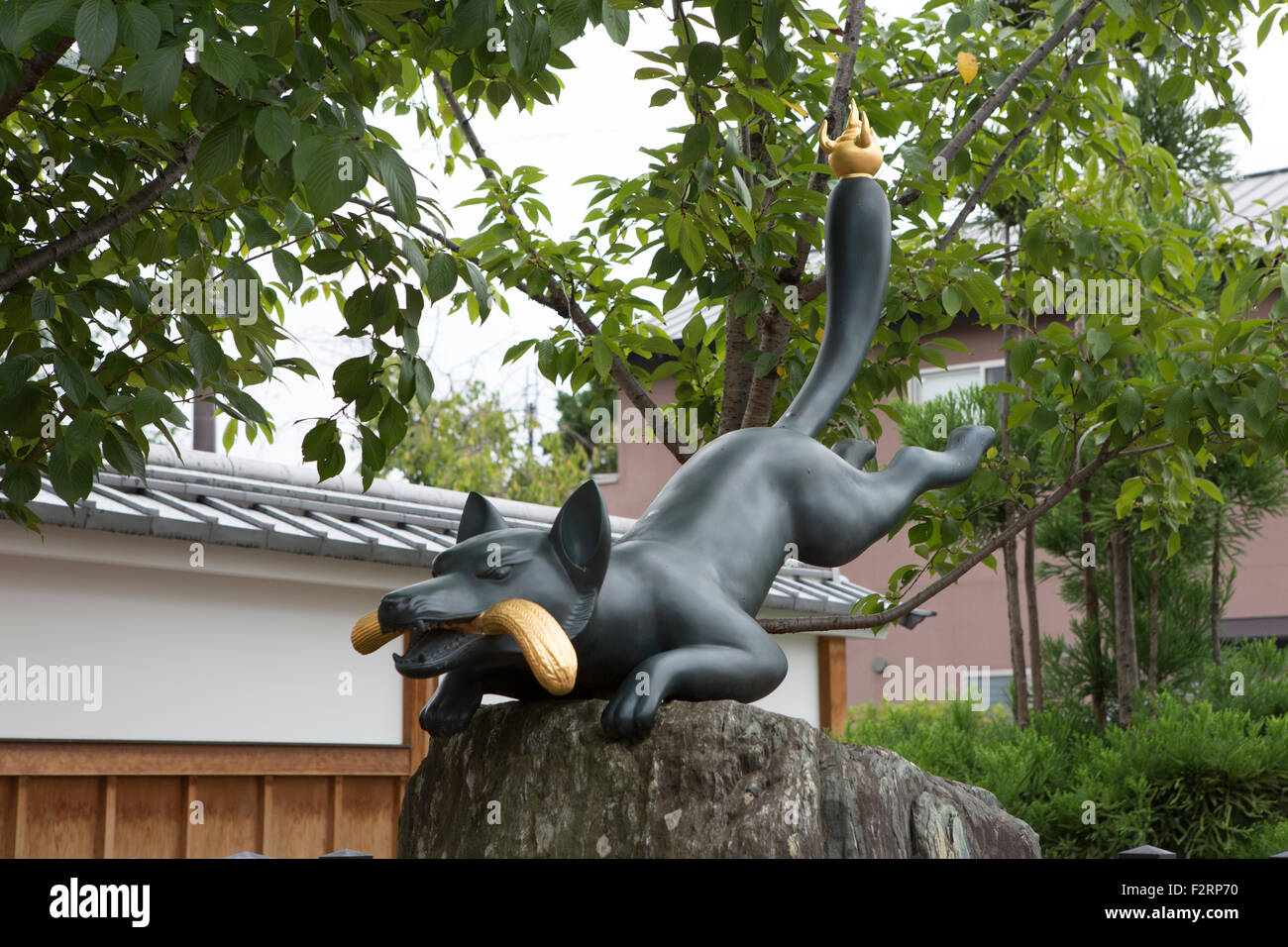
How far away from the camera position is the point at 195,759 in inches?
201

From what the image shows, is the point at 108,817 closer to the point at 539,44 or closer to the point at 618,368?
the point at 618,368

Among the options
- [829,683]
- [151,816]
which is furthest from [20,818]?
[829,683]

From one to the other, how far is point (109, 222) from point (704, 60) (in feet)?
4.73

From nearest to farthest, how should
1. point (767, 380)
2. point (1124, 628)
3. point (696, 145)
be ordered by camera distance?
point (696, 145) → point (767, 380) → point (1124, 628)

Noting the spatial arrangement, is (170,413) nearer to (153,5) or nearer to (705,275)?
(153,5)

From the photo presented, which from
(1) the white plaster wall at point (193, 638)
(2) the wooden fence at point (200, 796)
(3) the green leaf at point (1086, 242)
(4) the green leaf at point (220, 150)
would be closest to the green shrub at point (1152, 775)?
(3) the green leaf at point (1086, 242)

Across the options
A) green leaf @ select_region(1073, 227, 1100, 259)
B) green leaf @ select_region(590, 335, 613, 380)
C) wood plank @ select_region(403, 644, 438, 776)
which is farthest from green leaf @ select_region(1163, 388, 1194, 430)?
wood plank @ select_region(403, 644, 438, 776)

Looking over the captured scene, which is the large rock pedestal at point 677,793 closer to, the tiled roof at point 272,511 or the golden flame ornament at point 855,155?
the golden flame ornament at point 855,155

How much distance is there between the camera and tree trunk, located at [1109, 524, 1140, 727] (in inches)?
286

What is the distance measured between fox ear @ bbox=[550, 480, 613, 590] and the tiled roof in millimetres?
2796

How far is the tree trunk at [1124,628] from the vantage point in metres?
7.26

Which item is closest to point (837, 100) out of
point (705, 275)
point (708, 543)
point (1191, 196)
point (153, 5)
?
point (705, 275)

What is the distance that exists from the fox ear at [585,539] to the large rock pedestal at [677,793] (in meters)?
0.27
